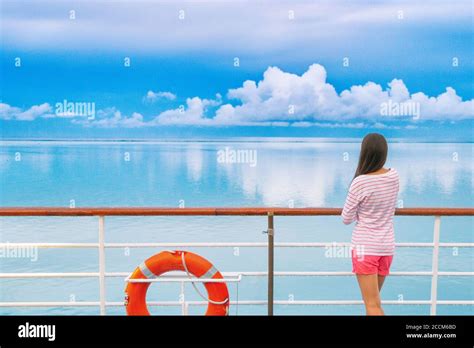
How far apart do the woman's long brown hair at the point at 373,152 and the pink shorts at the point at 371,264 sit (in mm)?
374

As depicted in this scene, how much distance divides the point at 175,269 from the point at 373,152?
108cm

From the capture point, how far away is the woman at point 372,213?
2.18 metres

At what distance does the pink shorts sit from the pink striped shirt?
0.07ft

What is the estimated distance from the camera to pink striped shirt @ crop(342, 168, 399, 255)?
2.19 m

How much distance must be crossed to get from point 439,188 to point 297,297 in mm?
17828

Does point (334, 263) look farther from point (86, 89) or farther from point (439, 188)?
point (86, 89)

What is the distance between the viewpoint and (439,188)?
2877 cm

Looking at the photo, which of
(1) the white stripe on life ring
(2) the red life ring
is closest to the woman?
(2) the red life ring

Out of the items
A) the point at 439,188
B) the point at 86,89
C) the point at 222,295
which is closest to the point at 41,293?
the point at 222,295

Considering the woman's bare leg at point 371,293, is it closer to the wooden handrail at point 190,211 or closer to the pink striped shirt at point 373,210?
the pink striped shirt at point 373,210

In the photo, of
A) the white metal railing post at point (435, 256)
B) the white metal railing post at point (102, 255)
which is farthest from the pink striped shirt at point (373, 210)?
the white metal railing post at point (102, 255)

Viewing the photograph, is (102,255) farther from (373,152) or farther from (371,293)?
(373,152)

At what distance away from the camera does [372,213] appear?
223 cm

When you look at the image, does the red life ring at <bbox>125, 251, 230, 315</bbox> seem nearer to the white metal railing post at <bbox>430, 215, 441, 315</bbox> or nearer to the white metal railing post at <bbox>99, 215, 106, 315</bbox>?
the white metal railing post at <bbox>99, 215, 106, 315</bbox>
